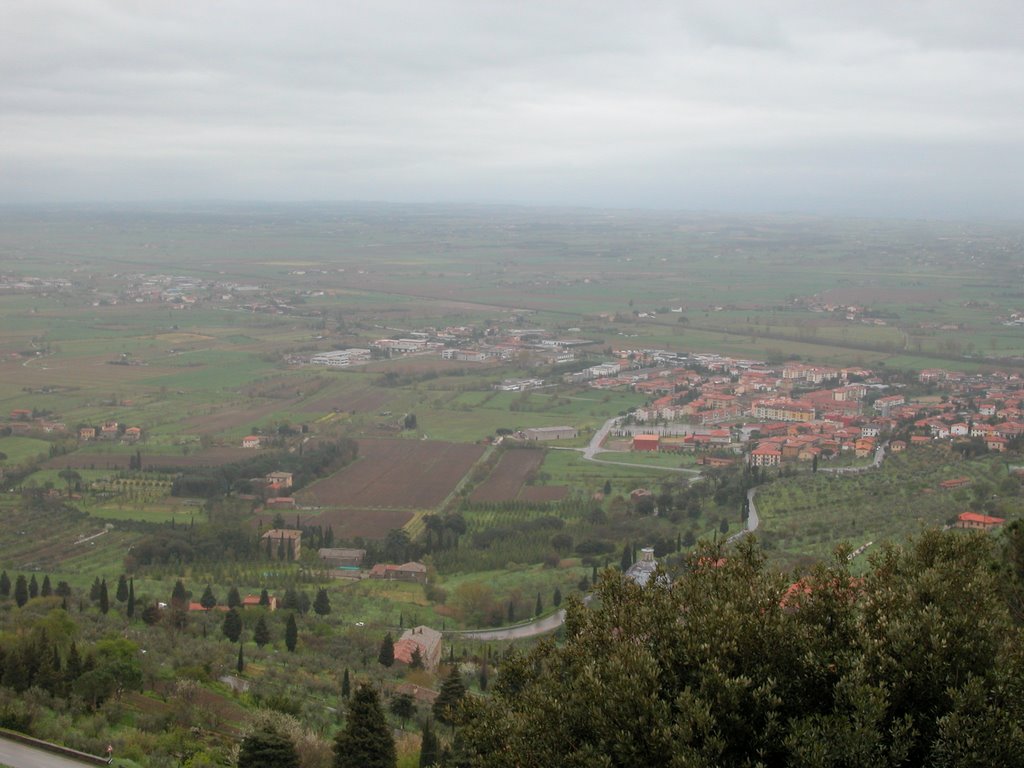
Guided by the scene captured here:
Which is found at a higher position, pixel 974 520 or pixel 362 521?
pixel 974 520

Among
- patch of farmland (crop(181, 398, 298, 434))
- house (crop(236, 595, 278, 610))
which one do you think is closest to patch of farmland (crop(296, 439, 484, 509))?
patch of farmland (crop(181, 398, 298, 434))

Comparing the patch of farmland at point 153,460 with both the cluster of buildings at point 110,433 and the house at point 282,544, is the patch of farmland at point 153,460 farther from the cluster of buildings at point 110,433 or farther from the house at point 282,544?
the house at point 282,544

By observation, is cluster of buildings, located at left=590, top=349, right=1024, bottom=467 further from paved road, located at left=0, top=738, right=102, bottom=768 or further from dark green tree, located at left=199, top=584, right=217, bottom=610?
paved road, located at left=0, top=738, right=102, bottom=768

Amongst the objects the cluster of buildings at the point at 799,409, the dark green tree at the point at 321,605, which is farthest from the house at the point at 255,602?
the cluster of buildings at the point at 799,409

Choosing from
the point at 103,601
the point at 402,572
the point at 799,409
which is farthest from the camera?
the point at 799,409

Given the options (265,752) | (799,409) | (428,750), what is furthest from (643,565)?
(799,409)

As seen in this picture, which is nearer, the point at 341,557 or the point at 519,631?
the point at 519,631

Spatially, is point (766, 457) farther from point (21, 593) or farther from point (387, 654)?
point (21, 593)
